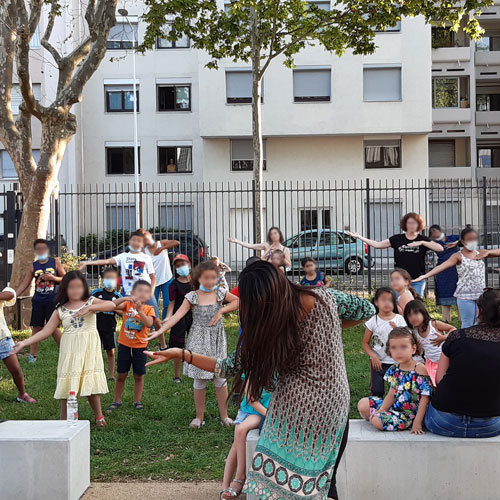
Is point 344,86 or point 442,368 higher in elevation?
point 344,86

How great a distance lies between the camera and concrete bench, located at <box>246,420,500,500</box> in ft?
16.1

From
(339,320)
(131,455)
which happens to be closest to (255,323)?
(339,320)

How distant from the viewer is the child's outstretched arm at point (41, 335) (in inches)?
249

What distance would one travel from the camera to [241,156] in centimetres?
2955

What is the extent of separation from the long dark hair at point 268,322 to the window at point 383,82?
2646 centimetres

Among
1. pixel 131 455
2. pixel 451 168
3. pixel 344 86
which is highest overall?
pixel 344 86

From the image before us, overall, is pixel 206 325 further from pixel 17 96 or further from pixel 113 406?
pixel 17 96

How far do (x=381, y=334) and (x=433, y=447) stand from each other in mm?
2483

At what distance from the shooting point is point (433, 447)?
4922 mm

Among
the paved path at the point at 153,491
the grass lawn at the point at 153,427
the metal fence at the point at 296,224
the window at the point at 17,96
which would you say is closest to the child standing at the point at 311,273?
the grass lawn at the point at 153,427

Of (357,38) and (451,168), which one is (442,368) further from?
(451,168)

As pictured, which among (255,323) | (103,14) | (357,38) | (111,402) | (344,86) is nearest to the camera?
(255,323)

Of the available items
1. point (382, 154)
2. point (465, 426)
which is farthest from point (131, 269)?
point (382, 154)

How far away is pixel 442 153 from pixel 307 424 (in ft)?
103
